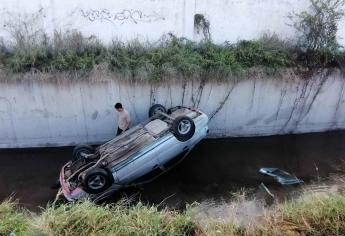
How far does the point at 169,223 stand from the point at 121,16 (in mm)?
6790

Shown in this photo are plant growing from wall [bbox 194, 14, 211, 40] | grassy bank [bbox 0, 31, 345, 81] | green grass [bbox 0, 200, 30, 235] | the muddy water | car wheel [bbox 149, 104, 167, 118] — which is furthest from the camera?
plant growing from wall [bbox 194, 14, 211, 40]

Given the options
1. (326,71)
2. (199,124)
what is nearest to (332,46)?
(326,71)

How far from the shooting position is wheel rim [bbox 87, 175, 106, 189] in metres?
8.72

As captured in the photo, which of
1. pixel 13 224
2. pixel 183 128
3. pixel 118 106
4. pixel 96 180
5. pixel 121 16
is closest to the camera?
pixel 13 224

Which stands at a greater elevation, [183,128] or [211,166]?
[183,128]

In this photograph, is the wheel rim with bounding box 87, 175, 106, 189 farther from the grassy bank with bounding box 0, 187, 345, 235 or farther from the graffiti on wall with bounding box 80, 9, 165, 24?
the graffiti on wall with bounding box 80, 9, 165, 24

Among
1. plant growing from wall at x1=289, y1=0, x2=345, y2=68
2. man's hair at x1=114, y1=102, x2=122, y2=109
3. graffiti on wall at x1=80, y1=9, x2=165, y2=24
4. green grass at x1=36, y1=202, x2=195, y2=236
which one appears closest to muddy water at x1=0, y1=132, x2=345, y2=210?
man's hair at x1=114, y1=102, x2=122, y2=109

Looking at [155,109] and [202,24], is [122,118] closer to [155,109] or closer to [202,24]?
[155,109]

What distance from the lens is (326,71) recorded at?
11258mm

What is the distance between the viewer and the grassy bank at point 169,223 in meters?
5.84

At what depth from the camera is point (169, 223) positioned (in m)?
6.05

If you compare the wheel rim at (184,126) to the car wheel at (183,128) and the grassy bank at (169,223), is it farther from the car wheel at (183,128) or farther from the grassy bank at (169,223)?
the grassy bank at (169,223)

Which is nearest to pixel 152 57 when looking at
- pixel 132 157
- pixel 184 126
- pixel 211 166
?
pixel 184 126

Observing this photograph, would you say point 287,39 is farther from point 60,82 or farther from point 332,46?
point 60,82
